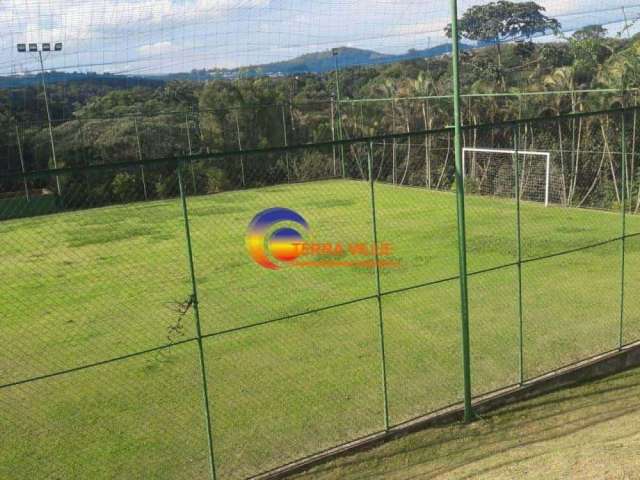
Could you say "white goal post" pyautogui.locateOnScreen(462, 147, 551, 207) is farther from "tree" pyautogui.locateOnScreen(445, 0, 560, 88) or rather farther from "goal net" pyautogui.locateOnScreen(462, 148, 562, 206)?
"tree" pyautogui.locateOnScreen(445, 0, 560, 88)

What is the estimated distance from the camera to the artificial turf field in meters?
6.30

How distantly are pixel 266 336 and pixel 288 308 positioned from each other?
1317mm

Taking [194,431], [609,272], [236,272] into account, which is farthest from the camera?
[236,272]

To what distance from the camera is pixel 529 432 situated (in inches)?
232

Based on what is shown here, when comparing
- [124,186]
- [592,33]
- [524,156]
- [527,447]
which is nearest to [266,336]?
[527,447]

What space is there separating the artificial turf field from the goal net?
219cm

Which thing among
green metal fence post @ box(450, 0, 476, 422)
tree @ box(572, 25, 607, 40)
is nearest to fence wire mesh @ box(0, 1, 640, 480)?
green metal fence post @ box(450, 0, 476, 422)

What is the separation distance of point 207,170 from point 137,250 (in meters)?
8.22

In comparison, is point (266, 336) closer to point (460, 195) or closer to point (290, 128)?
point (460, 195)

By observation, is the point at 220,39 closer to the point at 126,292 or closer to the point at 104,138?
the point at 126,292

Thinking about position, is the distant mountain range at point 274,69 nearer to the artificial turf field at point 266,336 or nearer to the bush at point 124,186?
the bush at point 124,186

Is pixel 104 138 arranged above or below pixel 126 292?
above

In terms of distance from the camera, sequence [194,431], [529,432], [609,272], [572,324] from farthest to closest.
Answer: [609,272]
[572,324]
[194,431]
[529,432]

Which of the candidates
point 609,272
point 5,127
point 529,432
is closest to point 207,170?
point 5,127
